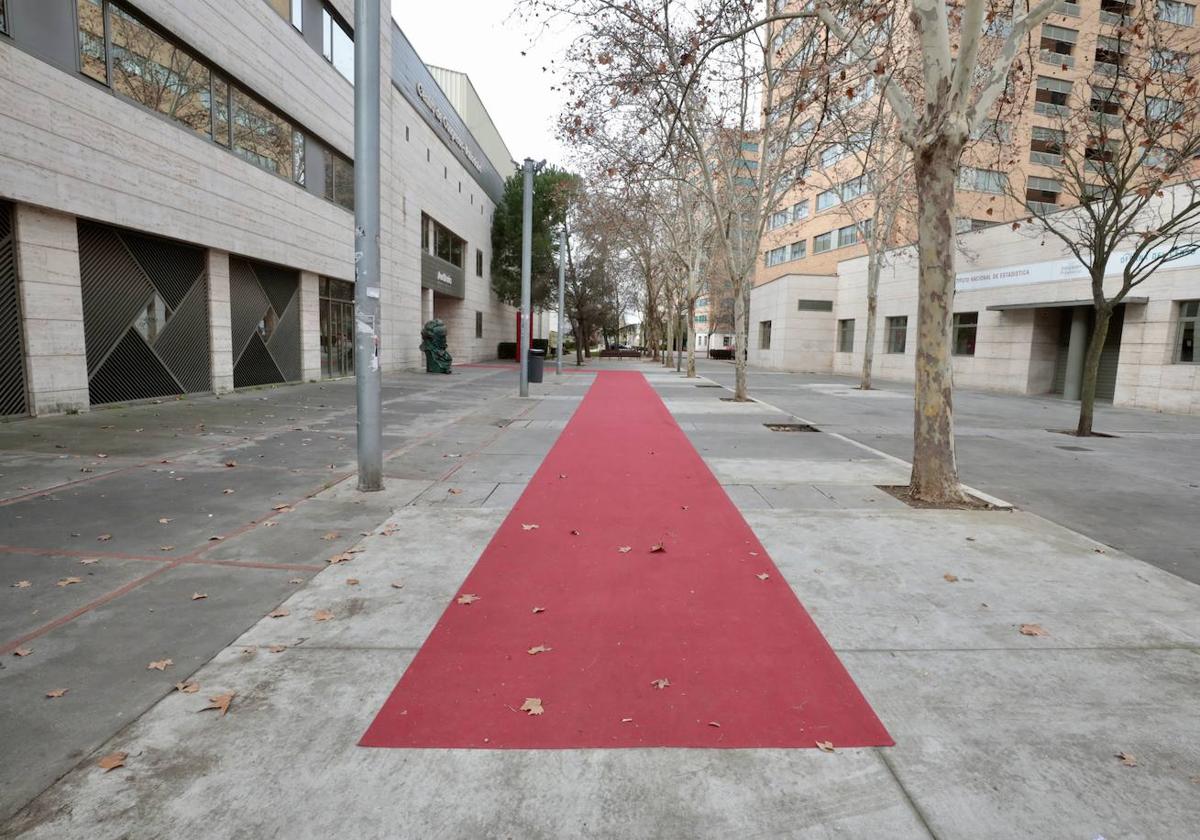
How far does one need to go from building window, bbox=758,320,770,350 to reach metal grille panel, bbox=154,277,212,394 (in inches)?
1373

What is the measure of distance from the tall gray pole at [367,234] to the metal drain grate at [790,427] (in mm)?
7918

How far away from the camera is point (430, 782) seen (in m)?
2.41

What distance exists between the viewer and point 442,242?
33.3 meters

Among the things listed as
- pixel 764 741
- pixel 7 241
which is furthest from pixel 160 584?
pixel 7 241

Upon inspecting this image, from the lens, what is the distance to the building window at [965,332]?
89.8 feet

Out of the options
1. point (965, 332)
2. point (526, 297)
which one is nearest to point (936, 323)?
point (526, 297)

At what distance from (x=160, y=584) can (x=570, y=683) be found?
2.89 meters

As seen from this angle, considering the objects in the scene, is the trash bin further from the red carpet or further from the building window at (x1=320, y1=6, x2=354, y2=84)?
the red carpet

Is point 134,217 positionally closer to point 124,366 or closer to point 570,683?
point 124,366

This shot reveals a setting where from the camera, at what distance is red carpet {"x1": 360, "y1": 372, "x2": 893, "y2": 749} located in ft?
9.06

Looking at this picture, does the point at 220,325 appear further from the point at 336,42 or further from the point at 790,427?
the point at 790,427

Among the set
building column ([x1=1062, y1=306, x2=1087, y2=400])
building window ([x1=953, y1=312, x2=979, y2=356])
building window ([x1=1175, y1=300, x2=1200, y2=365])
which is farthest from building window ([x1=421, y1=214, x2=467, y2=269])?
building window ([x1=1175, y1=300, x2=1200, y2=365])

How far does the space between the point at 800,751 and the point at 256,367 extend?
17.7 m

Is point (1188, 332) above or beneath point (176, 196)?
beneath
